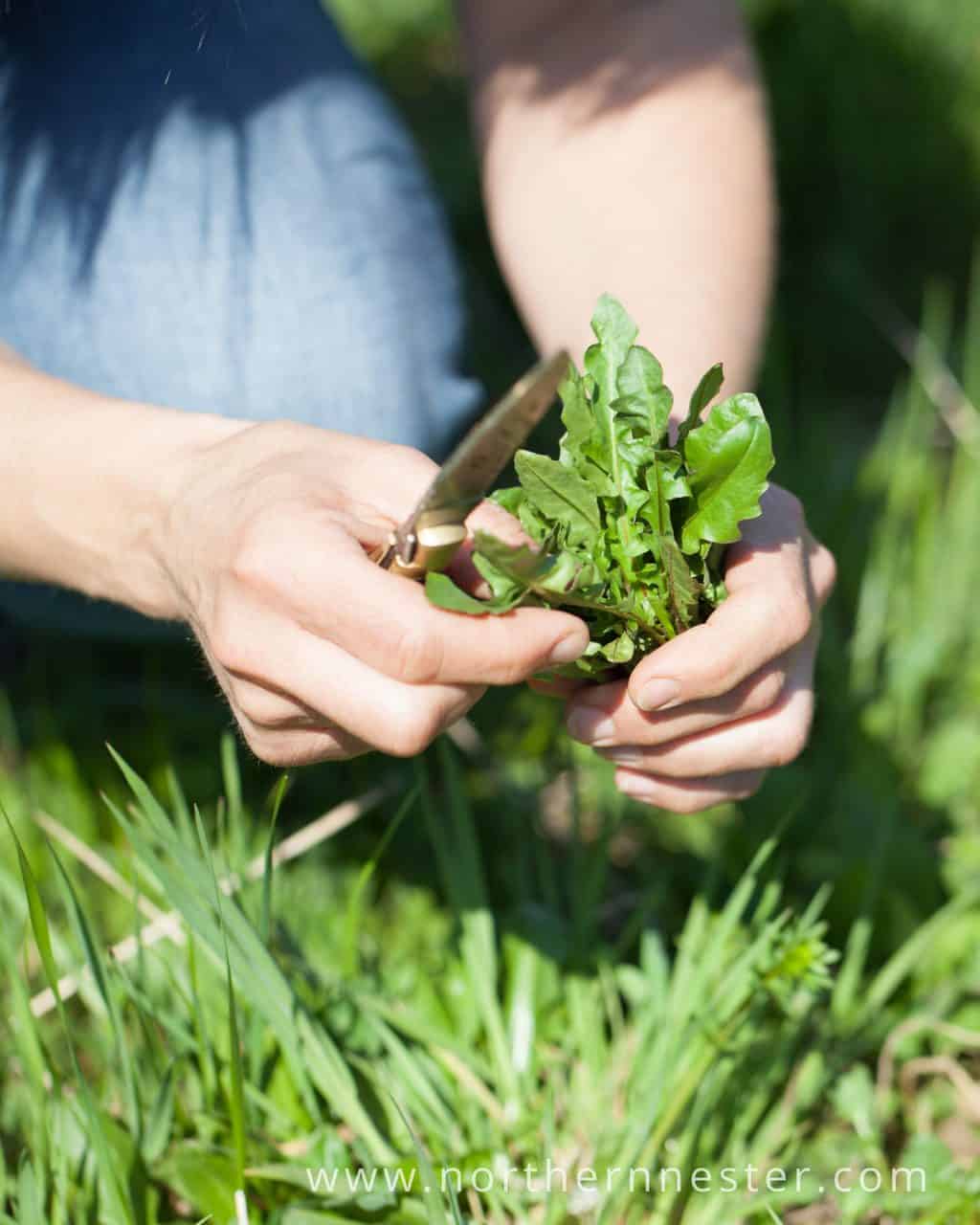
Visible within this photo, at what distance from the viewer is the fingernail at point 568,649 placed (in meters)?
0.89

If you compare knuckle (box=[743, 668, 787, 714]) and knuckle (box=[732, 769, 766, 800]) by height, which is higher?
knuckle (box=[743, 668, 787, 714])

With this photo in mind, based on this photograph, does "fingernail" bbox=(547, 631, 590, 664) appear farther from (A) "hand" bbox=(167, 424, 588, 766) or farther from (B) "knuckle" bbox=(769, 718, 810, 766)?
(B) "knuckle" bbox=(769, 718, 810, 766)

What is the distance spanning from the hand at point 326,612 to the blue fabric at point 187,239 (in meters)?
0.58

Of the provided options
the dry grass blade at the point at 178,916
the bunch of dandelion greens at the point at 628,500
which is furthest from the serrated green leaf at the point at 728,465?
the dry grass blade at the point at 178,916

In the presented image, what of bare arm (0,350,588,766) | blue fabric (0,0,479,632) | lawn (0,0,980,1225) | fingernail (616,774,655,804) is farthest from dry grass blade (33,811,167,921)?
fingernail (616,774,655,804)

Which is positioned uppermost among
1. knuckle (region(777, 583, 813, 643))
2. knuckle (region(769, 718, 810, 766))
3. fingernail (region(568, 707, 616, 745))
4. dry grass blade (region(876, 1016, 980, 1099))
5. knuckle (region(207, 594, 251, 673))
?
knuckle (region(207, 594, 251, 673))

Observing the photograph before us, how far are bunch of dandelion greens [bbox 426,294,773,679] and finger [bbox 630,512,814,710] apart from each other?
4cm

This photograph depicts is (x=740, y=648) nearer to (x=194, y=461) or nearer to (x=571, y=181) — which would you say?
(x=194, y=461)

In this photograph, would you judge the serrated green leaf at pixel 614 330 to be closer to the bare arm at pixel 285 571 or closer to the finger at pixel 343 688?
the bare arm at pixel 285 571

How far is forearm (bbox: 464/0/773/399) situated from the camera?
4.35ft

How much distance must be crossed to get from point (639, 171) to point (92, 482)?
689 millimetres

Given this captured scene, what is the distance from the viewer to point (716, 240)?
4.41 ft

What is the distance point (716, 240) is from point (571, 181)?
0.20m

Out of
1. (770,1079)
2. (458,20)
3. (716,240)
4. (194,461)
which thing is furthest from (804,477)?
(194,461)
